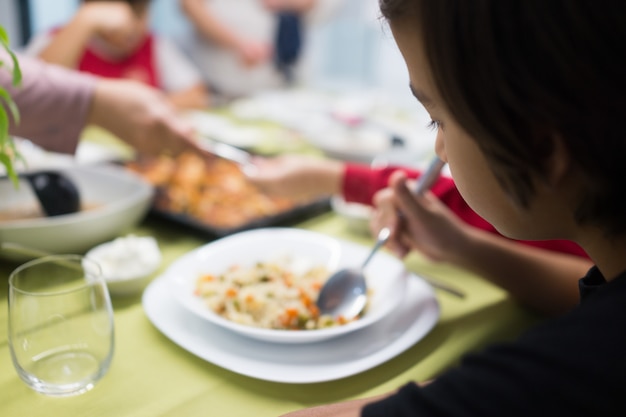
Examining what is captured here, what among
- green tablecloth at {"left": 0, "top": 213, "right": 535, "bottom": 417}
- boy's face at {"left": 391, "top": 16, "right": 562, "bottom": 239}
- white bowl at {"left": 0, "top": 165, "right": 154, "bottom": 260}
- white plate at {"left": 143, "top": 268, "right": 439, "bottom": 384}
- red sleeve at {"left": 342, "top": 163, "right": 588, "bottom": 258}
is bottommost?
green tablecloth at {"left": 0, "top": 213, "right": 535, "bottom": 417}

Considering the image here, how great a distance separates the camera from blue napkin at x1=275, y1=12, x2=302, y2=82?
2.90 meters

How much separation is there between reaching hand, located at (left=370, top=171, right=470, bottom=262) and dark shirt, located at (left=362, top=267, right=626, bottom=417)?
49cm

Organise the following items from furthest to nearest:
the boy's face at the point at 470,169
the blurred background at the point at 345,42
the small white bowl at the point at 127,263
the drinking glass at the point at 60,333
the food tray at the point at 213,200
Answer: the blurred background at the point at 345,42 < the food tray at the point at 213,200 < the small white bowl at the point at 127,263 < the drinking glass at the point at 60,333 < the boy's face at the point at 470,169

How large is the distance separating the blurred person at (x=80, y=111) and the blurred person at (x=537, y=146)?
0.73 meters

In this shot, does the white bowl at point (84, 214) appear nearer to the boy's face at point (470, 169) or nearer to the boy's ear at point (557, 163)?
the boy's face at point (470, 169)

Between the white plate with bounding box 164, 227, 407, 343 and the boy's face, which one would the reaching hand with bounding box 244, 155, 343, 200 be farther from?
the boy's face

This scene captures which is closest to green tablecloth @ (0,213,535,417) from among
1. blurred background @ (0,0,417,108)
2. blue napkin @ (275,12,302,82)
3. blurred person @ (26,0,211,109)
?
blurred person @ (26,0,211,109)

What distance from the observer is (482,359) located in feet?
1.61

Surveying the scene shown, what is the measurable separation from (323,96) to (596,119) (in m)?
2.05

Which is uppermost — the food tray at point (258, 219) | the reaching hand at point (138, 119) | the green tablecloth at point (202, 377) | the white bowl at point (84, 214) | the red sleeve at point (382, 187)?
the reaching hand at point (138, 119)

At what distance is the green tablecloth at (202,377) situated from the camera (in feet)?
2.27

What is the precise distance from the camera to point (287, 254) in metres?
1.04

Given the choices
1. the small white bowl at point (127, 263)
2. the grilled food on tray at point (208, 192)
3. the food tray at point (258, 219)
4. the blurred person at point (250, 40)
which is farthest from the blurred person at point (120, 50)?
the small white bowl at point (127, 263)

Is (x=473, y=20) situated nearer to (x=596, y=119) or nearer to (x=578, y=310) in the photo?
(x=596, y=119)
